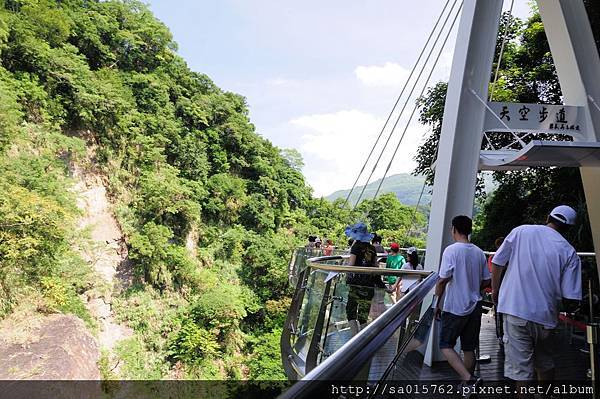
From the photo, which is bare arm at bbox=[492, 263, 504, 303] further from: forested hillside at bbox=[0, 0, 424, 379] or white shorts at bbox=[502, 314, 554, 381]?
forested hillside at bbox=[0, 0, 424, 379]

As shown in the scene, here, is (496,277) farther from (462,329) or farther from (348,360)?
(348,360)

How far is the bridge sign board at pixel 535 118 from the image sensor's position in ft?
15.3

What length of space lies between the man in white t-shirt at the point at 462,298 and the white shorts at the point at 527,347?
366 millimetres

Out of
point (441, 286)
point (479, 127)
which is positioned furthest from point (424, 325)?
point (479, 127)

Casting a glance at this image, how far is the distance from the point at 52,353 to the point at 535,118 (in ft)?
44.9

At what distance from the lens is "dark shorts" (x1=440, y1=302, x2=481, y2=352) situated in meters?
2.83

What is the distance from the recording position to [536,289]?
2.34 metres

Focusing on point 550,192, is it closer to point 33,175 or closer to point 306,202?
point 33,175

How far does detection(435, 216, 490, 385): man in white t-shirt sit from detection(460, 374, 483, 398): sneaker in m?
0.02

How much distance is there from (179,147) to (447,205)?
2107 centimetres

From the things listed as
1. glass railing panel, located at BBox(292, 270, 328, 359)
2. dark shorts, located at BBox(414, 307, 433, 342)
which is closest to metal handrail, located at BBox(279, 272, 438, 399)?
dark shorts, located at BBox(414, 307, 433, 342)

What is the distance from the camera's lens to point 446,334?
9.30 feet

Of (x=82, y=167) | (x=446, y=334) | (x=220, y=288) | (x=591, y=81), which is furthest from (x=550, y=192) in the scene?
(x=82, y=167)

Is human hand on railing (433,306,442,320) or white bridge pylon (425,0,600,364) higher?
white bridge pylon (425,0,600,364)
